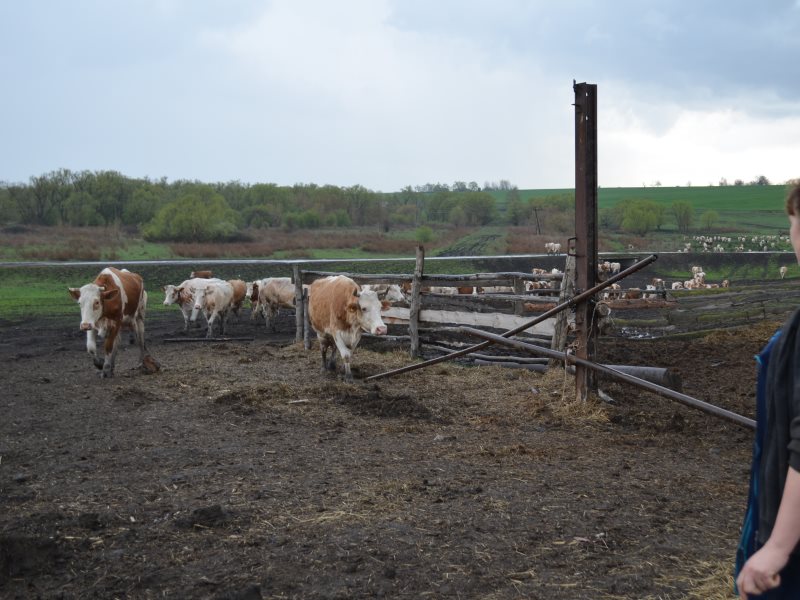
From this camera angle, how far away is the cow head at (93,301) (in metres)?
11.6

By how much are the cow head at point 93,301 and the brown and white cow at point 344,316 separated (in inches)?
123

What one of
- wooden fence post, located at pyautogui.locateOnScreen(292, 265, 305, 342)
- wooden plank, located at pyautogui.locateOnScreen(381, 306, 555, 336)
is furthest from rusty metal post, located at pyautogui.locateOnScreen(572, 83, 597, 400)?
wooden fence post, located at pyautogui.locateOnScreen(292, 265, 305, 342)

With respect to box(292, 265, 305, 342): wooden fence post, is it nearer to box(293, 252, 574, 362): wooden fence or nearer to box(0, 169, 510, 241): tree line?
box(293, 252, 574, 362): wooden fence

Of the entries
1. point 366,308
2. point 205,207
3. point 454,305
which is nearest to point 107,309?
point 366,308

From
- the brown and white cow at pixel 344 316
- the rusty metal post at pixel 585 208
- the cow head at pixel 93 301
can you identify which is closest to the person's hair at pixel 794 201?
the rusty metal post at pixel 585 208

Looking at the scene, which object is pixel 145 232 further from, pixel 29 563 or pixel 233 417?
pixel 29 563

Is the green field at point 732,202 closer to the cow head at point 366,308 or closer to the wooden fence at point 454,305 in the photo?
the wooden fence at point 454,305

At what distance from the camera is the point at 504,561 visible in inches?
178

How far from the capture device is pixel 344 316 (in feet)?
37.1

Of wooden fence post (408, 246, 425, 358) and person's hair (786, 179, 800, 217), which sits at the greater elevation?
person's hair (786, 179, 800, 217)

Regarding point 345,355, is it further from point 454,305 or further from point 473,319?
point 454,305

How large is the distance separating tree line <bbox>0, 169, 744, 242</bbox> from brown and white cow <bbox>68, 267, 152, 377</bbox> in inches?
1403

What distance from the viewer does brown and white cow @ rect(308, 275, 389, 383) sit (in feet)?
36.2

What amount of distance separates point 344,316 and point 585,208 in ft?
13.7
